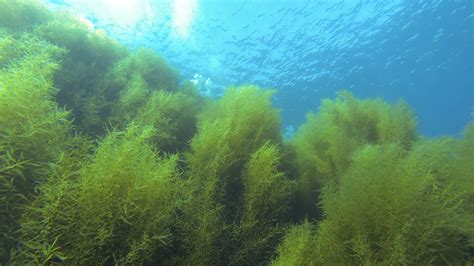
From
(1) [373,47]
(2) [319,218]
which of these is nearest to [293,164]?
(2) [319,218]

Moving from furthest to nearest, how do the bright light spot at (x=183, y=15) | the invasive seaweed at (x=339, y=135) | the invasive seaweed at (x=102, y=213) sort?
the bright light spot at (x=183, y=15) → the invasive seaweed at (x=339, y=135) → the invasive seaweed at (x=102, y=213)

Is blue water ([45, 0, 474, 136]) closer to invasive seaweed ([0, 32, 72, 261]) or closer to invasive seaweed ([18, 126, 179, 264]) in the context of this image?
invasive seaweed ([0, 32, 72, 261])

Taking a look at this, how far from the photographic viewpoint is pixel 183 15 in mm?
14211

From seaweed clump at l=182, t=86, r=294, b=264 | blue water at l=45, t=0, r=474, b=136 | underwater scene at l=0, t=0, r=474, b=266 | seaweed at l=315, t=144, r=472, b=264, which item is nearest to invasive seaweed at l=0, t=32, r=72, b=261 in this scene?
underwater scene at l=0, t=0, r=474, b=266

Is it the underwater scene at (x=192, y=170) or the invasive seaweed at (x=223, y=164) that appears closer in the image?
the underwater scene at (x=192, y=170)

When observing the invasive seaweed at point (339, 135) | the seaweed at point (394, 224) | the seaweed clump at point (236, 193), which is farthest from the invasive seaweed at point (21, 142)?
the invasive seaweed at point (339, 135)

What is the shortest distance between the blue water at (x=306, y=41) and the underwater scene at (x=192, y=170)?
4.55 metres

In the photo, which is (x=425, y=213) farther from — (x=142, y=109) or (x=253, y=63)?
(x=253, y=63)

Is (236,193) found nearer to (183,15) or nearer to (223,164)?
(223,164)

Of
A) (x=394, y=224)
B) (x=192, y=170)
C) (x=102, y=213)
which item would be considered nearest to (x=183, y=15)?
(x=192, y=170)

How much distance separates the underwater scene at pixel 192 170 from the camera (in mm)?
2467

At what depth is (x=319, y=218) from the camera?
4590 millimetres

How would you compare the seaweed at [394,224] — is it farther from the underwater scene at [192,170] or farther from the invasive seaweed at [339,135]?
the invasive seaweed at [339,135]

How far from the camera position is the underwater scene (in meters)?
2.47
